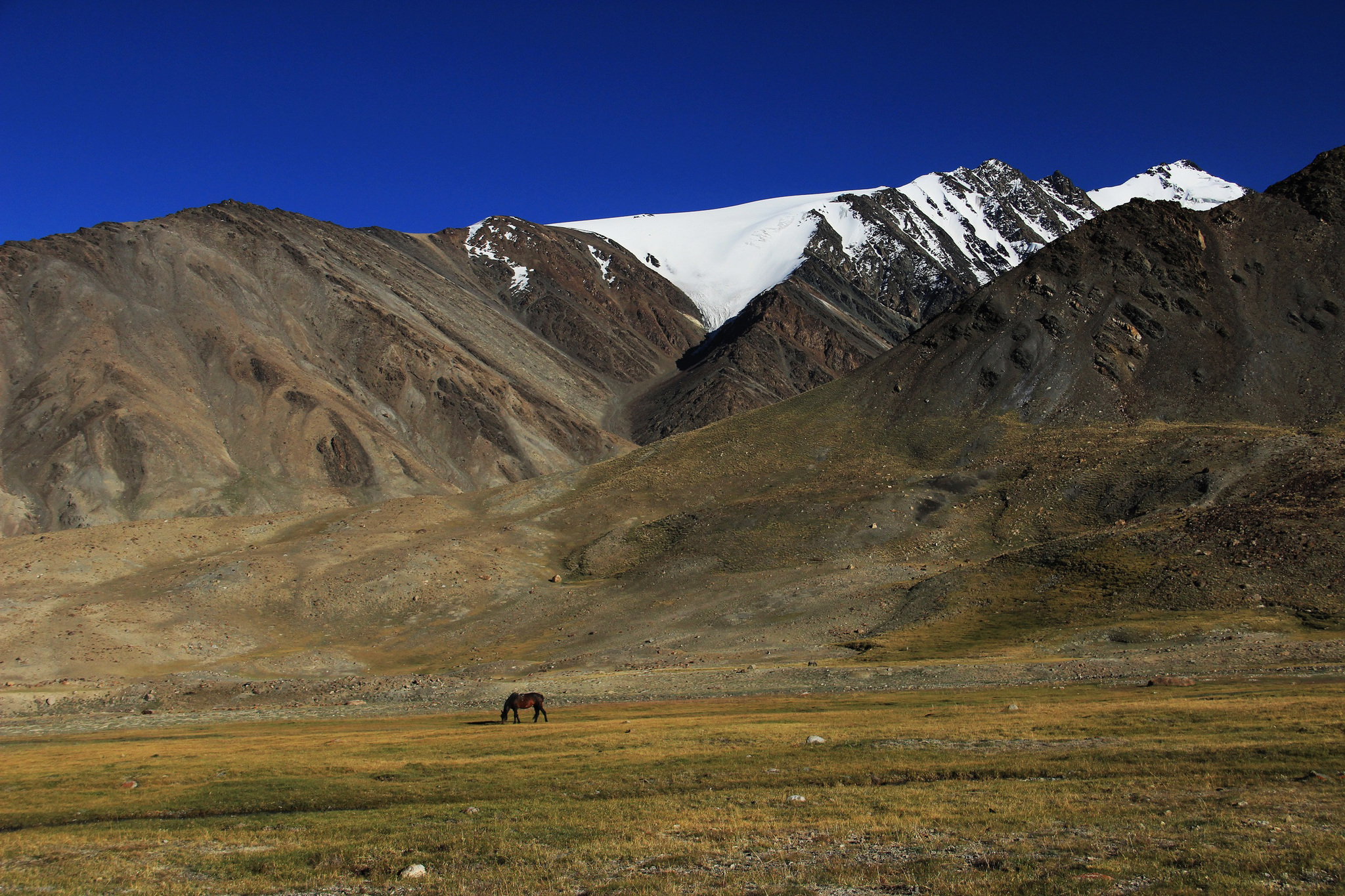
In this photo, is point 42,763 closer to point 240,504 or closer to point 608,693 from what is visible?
point 608,693

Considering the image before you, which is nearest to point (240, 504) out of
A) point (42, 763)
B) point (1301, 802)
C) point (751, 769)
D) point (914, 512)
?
point (914, 512)

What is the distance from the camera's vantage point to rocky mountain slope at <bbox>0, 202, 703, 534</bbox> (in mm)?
139000

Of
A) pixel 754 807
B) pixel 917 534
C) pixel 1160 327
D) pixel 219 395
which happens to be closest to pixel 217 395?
pixel 219 395

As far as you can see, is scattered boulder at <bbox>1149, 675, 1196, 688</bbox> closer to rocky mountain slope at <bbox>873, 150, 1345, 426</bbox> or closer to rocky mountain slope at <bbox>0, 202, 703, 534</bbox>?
rocky mountain slope at <bbox>873, 150, 1345, 426</bbox>

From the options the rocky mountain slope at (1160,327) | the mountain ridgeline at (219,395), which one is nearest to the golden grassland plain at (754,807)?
the rocky mountain slope at (1160,327)

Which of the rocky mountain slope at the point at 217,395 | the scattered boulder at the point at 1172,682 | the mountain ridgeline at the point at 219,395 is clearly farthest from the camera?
the rocky mountain slope at the point at 217,395

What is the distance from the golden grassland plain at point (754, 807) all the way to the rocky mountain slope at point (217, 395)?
11878cm

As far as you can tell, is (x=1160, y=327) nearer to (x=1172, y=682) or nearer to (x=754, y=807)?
(x=1172, y=682)

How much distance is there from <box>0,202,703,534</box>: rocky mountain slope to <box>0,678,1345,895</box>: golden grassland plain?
390 feet

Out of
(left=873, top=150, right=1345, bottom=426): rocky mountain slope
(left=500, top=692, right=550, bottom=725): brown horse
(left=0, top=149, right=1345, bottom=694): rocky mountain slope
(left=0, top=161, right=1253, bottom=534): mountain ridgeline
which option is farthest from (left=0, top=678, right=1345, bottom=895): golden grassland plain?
(left=0, top=161, right=1253, bottom=534): mountain ridgeline

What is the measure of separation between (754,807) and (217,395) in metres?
161

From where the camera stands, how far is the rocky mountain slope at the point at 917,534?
55688 millimetres

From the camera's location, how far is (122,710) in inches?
2076

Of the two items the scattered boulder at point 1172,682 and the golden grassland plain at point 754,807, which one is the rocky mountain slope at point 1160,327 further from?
the golden grassland plain at point 754,807
